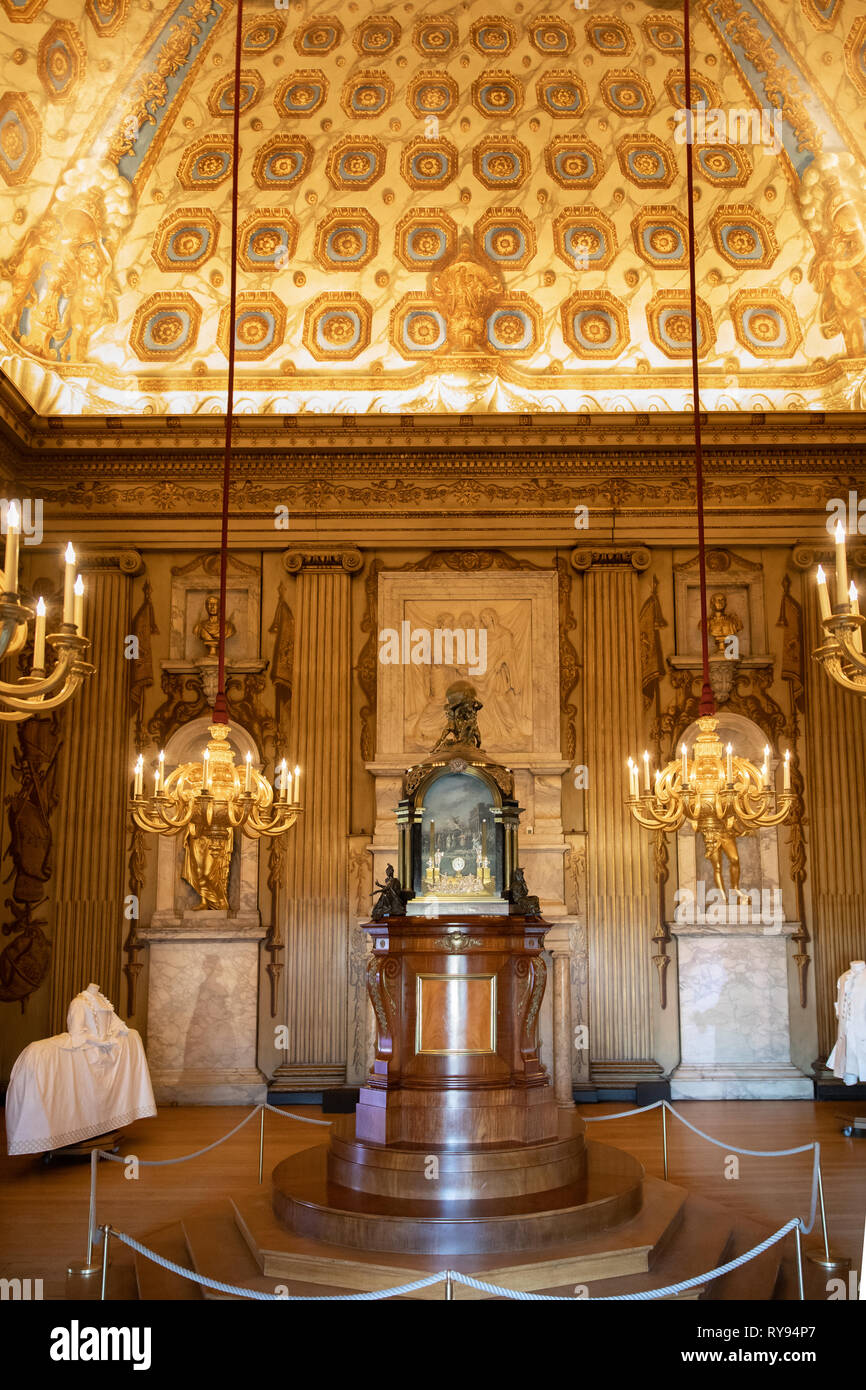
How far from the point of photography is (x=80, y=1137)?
8.84m

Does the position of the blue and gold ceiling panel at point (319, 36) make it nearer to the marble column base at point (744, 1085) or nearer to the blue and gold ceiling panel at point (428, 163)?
the blue and gold ceiling panel at point (428, 163)

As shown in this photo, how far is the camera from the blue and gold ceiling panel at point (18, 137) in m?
10.5

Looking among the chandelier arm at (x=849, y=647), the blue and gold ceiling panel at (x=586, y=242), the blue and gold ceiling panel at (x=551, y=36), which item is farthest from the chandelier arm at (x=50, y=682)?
the blue and gold ceiling panel at (x=551, y=36)

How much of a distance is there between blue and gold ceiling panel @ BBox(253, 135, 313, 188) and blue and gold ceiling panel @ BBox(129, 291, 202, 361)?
159 centimetres

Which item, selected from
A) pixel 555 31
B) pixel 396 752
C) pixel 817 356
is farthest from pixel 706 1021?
pixel 555 31

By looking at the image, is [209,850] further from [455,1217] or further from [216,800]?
[455,1217]

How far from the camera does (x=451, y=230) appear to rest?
12.9m

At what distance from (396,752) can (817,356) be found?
6.64 m

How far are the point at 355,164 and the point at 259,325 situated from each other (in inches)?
82.2

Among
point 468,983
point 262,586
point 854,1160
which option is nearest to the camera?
point 468,983

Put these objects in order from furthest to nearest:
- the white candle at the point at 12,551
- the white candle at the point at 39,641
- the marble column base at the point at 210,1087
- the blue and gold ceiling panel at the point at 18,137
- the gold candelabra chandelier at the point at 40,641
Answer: the marble column base at the point at 210,1087 < the blue and gold ceiling panel at the point at 18,137 < the white candle at the point at 39,641 < the gold candelabra chandelier at the point at 40,641 < the white candle at the point at 12,551

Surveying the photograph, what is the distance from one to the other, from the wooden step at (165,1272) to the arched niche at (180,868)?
17.1 feet
